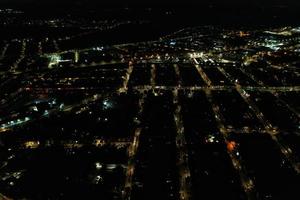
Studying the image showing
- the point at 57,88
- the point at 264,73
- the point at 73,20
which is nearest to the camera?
the point at 57,88

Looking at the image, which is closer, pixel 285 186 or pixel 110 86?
pixel 285 186

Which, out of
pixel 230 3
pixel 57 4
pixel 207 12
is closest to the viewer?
pixel 207 12

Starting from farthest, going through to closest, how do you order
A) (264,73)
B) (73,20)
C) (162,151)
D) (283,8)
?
(283,8)
(73,20)
(264,73)
(162,151)

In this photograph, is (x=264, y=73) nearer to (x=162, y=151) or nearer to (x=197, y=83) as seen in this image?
(x=197, y=83)

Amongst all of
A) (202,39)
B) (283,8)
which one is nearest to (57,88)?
(202,39)

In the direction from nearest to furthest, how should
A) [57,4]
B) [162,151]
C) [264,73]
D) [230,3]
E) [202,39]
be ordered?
[162,151], [264,73], [202,39], [230,3], [57,4]

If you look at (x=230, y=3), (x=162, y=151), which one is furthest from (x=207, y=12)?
(x=162, y=151)

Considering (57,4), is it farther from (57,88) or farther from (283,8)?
(57,88)
